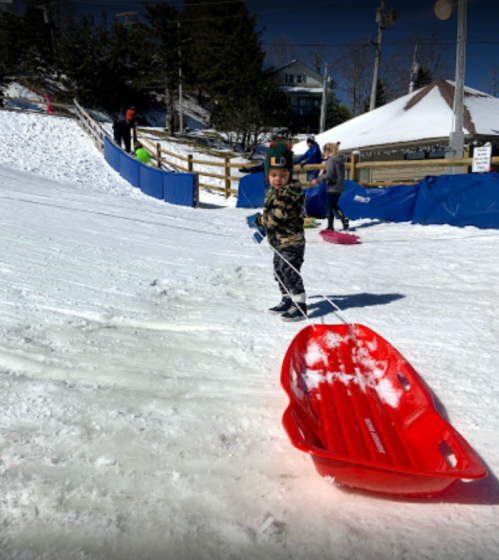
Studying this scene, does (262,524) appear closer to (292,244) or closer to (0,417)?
(0,417)

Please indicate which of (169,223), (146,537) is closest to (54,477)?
(146,537)

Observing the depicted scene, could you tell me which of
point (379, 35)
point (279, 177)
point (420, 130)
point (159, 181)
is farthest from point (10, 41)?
point (279, 177)

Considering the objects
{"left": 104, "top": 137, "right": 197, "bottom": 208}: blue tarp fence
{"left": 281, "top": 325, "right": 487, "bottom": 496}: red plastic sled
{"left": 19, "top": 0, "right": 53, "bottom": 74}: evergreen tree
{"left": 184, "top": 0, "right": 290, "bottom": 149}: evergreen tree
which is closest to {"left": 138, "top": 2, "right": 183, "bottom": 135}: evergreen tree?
{"left": 184, "top": 0, "right": 290, "bottom": 149}: evergreen tree

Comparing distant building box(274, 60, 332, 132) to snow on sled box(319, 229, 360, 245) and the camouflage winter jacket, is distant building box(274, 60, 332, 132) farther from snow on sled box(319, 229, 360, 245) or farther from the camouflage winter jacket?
the camouflage winter jacket

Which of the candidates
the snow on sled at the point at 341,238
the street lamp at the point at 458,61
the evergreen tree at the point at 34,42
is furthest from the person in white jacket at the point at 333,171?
the evergreen tree at the point at 34,42

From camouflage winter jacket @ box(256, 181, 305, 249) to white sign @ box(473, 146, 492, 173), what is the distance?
666 cm

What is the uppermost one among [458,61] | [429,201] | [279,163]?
[458,61]

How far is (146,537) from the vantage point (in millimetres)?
1713

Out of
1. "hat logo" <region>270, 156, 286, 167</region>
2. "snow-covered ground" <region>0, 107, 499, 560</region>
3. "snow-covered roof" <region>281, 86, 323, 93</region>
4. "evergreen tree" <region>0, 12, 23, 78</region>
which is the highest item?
"evergreen tree" <region>0, 12, 23, 78</region>

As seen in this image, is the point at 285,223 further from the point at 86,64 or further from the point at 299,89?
the point at 299,89

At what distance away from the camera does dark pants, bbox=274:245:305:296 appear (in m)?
4.16

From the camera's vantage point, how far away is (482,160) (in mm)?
9180

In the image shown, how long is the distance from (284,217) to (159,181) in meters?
10.9

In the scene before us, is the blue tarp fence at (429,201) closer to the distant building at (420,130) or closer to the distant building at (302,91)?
the distant building at (420,130)
